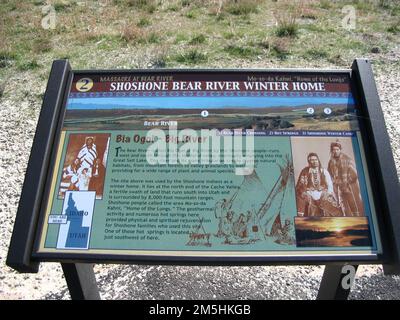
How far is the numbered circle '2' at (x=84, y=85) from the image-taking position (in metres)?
2.47

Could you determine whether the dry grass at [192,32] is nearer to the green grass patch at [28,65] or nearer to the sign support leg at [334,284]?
the green grass patch at [28,65]

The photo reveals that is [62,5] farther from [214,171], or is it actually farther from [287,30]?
[214,171]

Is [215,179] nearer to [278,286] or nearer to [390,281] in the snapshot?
[278,286]

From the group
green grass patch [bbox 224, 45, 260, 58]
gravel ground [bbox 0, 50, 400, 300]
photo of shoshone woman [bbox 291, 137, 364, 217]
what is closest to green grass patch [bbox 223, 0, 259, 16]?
green grass patch [bbox 224, 45, 260, 58]

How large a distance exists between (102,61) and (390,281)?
483cm

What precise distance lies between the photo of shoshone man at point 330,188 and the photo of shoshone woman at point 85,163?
0.98 m

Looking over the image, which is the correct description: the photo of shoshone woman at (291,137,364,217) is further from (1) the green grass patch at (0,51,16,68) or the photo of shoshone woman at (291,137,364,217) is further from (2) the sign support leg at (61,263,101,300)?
(1) the green grass patch at (0,51,16,68)

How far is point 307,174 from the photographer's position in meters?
2.23

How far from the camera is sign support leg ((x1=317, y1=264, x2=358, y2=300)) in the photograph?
2451 millimetres

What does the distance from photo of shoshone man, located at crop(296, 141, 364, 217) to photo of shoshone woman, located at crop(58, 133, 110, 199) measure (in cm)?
98

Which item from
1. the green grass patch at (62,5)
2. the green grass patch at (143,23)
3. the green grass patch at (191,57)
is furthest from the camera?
the green grass patch at (62,5)

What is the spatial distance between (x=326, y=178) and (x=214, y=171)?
0.55m

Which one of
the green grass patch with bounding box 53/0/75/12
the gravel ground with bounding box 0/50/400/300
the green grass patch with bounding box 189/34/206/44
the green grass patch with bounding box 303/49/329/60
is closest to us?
the gravel ground with bounding box 0/50/400/300

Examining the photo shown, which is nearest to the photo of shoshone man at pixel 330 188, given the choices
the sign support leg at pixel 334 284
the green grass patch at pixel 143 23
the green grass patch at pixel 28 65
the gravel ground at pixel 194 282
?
the sign support leg at pixel 334 284
